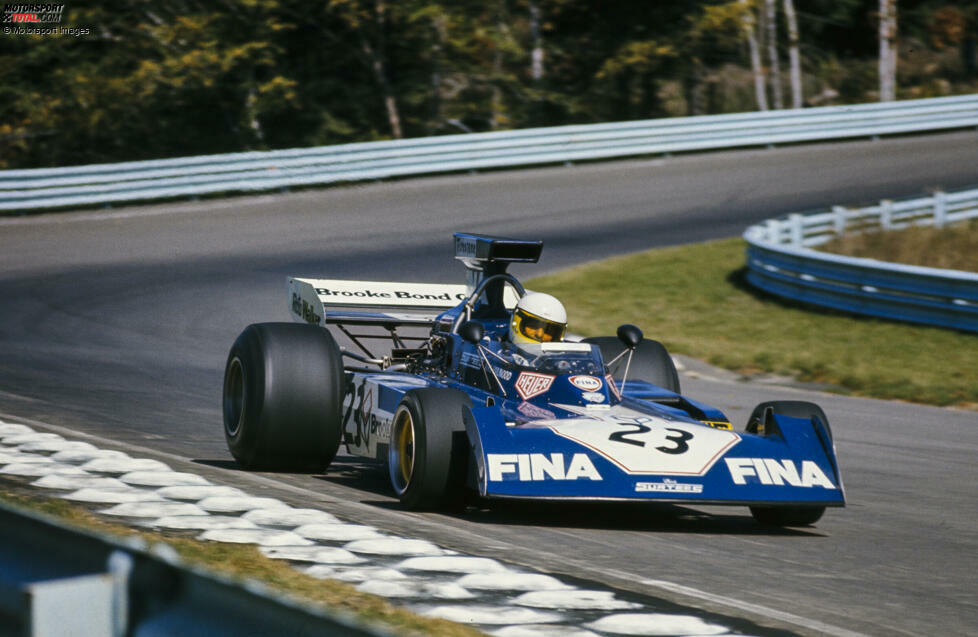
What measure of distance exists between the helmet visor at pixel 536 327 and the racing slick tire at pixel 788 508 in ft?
4.63

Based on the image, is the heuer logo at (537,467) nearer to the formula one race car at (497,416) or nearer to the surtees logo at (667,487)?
the formula one race car at (497,416)

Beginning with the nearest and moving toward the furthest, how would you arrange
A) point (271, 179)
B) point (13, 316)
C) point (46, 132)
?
point (13, 316) → point (271, 179) → point (46, 132)

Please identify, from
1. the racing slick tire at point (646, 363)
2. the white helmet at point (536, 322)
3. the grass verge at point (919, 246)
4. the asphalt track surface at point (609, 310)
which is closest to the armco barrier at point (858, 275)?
the grass verge at point (919, 246)

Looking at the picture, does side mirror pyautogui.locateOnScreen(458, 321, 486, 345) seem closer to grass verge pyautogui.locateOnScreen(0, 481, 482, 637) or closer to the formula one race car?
the formula one race car

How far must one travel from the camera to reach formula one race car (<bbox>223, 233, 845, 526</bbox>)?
727cm

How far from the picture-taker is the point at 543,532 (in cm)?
720

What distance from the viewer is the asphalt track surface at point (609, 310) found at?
249 inches

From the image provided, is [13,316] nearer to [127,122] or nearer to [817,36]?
[127,122]

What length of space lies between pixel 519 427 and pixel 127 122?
103ft

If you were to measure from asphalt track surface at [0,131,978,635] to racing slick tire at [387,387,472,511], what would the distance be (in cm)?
13

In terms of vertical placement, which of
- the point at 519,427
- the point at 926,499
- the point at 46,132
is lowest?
the point at 926,499

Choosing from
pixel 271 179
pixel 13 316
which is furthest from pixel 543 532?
pixel 271 179

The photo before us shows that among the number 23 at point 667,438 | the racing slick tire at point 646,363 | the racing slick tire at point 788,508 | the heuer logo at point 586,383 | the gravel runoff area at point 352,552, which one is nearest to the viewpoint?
the gravel runoff area at point 352,552

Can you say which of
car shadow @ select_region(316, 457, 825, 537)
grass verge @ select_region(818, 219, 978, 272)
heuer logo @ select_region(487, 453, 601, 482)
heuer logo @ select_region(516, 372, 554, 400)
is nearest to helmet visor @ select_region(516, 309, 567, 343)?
heuer logo @ select_region(516, 372, 554, 400)
